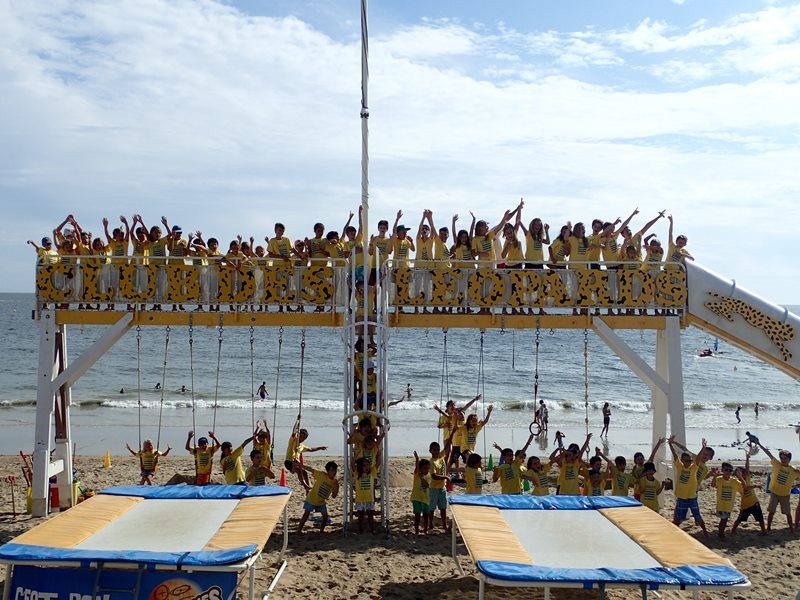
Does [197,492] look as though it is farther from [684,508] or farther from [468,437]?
[684,508]

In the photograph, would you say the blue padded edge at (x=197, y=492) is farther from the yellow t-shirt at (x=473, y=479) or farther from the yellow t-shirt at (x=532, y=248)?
the yellow t-shirt at (x=532, y=248)

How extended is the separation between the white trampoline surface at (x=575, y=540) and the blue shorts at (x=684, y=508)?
389 cm

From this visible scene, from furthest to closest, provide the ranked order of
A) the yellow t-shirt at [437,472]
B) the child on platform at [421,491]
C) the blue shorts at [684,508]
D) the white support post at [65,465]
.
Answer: the white support post at [65,465] → the blue shorts at [684,508] → the yellow t-shirt at [437,472] → the child on platform at [421,491]

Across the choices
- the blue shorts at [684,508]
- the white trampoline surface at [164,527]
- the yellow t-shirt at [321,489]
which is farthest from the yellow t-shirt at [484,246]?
the white trampoline surface at [164,527]

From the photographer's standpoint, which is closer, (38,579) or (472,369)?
(38,579)

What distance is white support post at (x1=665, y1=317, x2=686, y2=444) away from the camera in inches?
564

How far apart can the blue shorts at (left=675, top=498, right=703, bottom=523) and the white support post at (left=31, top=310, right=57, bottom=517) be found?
11.0 metres

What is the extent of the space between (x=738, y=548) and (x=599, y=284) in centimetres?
500

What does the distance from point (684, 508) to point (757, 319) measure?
386cm

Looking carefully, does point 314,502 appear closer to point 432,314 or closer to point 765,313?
point 432,314

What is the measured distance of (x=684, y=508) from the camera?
13.4 metres

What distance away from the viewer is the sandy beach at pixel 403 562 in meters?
10.4

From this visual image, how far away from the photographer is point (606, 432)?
97.6 feet

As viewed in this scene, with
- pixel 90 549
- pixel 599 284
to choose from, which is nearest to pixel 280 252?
pixel 599 284
